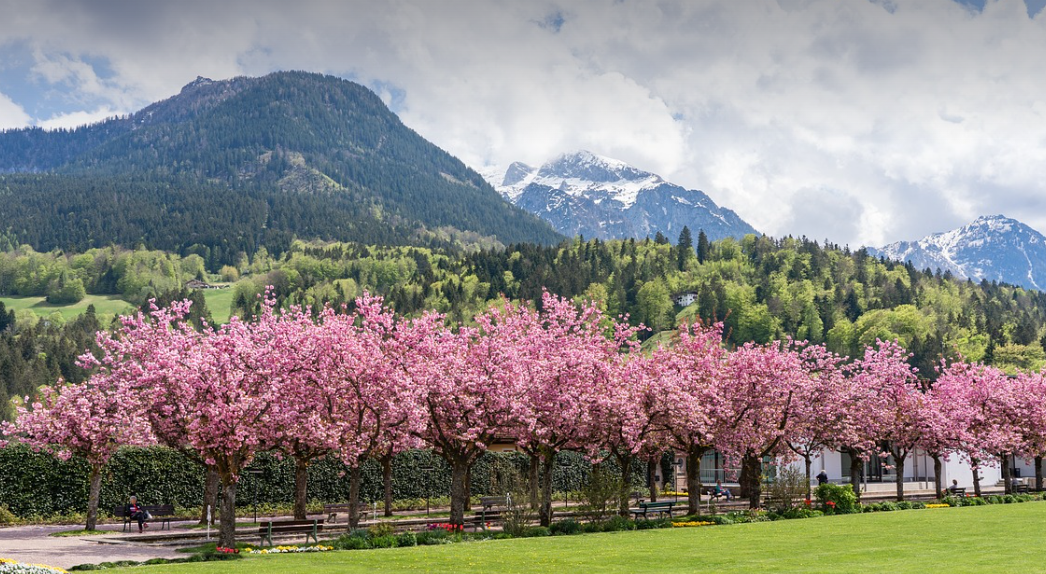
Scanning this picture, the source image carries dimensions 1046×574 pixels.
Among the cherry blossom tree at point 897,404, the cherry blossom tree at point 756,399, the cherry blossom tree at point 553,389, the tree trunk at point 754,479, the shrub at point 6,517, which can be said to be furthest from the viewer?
the cherry blossom tree at point 897,404

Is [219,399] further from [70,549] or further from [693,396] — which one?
[693,396]

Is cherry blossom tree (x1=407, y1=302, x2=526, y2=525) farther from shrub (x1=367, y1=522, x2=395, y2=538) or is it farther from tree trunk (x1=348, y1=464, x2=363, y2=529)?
shrub (x1=367, y1=522, x2=395, y2=538)

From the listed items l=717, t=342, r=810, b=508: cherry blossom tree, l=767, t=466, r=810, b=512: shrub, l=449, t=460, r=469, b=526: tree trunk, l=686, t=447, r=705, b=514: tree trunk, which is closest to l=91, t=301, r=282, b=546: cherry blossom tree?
l=449, t=460, r=469, b=526: tree trunk

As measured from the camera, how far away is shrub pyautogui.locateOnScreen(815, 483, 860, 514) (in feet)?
145

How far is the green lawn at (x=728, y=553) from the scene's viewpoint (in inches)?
877

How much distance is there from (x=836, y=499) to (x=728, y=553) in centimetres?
2119

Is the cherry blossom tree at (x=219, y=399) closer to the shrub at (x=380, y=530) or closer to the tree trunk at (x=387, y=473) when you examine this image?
the shrub at (x=380, y=530)

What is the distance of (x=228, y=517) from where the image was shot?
2912 cm

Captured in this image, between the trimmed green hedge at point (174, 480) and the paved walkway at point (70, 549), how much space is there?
3996mm

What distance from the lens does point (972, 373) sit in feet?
211

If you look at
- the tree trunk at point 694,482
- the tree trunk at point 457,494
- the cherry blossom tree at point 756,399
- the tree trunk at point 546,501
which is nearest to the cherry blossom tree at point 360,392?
the tree trunk at point 457,494

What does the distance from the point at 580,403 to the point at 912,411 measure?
96.4 feet

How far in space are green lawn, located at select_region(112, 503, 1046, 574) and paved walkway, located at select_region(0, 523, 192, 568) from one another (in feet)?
16.1

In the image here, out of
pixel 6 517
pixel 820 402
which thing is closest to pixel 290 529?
pixel 6 517
